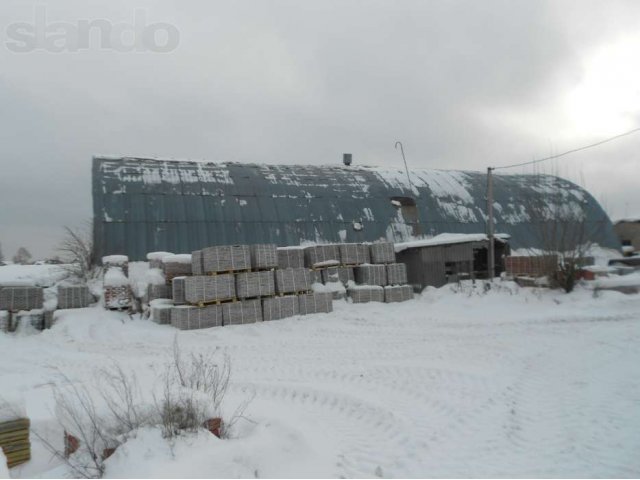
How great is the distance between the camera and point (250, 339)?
481 inches

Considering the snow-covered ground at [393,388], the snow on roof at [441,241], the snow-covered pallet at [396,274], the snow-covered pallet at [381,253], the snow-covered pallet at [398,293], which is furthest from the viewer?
the snow on roof at [441,241]

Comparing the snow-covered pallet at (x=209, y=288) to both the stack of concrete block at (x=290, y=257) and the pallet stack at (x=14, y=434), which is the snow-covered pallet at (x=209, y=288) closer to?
the stack of concrete block at (x=290, y=257)

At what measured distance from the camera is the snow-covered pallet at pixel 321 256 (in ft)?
55.2

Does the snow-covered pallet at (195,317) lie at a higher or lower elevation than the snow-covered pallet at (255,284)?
lower

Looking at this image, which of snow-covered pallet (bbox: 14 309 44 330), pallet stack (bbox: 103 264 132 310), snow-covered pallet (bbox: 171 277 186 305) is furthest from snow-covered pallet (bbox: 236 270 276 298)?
snow-covered pallet (bbox: 14 309 44 330)

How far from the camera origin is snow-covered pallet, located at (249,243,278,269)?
14.8m

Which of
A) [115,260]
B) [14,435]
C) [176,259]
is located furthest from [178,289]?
[14,435]

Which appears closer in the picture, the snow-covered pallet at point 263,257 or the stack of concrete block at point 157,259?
the snow-covered pallet at point 263,257

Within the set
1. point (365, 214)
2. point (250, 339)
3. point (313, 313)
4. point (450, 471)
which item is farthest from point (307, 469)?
point (365, 214)

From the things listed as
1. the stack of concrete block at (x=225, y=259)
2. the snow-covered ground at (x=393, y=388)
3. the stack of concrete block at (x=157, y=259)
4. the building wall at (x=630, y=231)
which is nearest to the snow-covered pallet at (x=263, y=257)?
the stack of concrete block at (x=225, y=259)

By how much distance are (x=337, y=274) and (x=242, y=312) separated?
433cm

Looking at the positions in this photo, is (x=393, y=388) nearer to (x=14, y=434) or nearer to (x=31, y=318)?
(x=14, y=434)

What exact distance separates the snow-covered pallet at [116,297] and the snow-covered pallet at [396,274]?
938 cm

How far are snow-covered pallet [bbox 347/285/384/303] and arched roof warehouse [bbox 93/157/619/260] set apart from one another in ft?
21.3
